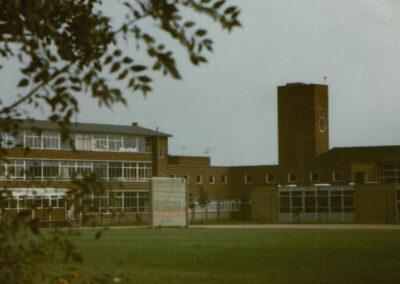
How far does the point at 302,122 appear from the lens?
119 m

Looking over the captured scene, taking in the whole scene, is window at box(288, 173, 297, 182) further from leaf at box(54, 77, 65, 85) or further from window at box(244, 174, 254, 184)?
leaf at box(54, 77, 65, 85)

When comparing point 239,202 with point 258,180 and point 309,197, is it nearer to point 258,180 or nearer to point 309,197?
point 258,180

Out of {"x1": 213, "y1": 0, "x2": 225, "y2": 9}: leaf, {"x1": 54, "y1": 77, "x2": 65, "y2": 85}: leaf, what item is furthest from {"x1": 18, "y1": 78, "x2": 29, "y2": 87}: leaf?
{"x1": 213, "y1": 0, "x2": 225, "y2": 9}: leaf

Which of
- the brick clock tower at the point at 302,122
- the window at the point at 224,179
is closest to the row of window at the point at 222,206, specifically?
the window at the point at 224,179

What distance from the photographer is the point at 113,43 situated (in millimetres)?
6762

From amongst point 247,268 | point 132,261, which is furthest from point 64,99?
point 132,261

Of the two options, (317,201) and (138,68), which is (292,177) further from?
(138,68)

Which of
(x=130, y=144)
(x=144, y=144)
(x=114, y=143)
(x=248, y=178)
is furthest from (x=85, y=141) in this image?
(x=248, y=178)

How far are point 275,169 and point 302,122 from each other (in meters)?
9.41

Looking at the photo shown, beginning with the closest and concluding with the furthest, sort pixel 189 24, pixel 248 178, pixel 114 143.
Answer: pixel 189 24 < pixel 114 143 < pixel 248 178

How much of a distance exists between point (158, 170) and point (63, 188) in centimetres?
9487

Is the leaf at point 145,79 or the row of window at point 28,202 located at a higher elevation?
the leaf at point 145,79

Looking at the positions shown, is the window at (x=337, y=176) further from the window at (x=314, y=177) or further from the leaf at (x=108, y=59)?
the leaf at (x=108, y=59)

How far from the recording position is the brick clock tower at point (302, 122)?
388ft
